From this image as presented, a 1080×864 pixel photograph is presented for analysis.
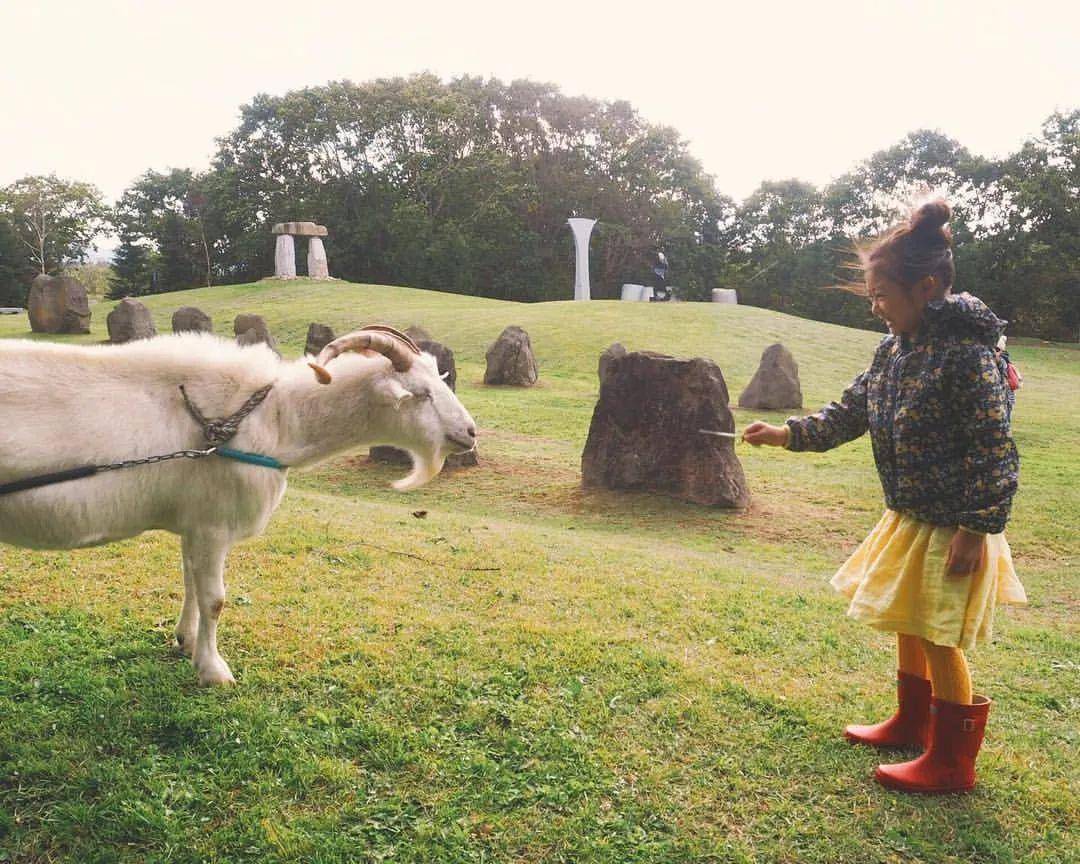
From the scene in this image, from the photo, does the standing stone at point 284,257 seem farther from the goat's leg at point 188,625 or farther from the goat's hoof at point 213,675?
the goat's hoof at point 213,675

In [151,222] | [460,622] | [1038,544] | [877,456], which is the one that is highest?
[151,222]

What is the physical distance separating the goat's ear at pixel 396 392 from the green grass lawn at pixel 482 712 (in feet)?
4.73

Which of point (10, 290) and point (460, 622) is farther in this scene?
point (10, 290)

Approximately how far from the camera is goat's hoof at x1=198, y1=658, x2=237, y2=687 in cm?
375

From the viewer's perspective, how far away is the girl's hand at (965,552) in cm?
289

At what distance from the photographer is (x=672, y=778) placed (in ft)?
10.8

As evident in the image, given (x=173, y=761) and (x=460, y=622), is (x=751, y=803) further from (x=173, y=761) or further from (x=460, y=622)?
(x=173, y=761)

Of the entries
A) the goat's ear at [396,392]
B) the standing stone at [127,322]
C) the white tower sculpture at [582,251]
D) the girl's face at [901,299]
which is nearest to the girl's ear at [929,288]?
the girl's face at [901,299]

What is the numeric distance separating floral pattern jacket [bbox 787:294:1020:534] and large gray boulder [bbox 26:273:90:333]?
25.7 m

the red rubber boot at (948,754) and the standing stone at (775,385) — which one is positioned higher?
the standing stone at (775,385)

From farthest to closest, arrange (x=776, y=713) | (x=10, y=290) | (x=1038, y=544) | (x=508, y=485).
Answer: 1. (x=10, y=290)
2. (x=508, y=485)
3. (x=1038, y=544)
4. (x=776, y=713)

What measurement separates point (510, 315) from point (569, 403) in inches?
485

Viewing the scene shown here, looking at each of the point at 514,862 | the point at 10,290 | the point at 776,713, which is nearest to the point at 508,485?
the point at 776,713

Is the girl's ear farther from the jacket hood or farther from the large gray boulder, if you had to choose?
the large gray boulder
